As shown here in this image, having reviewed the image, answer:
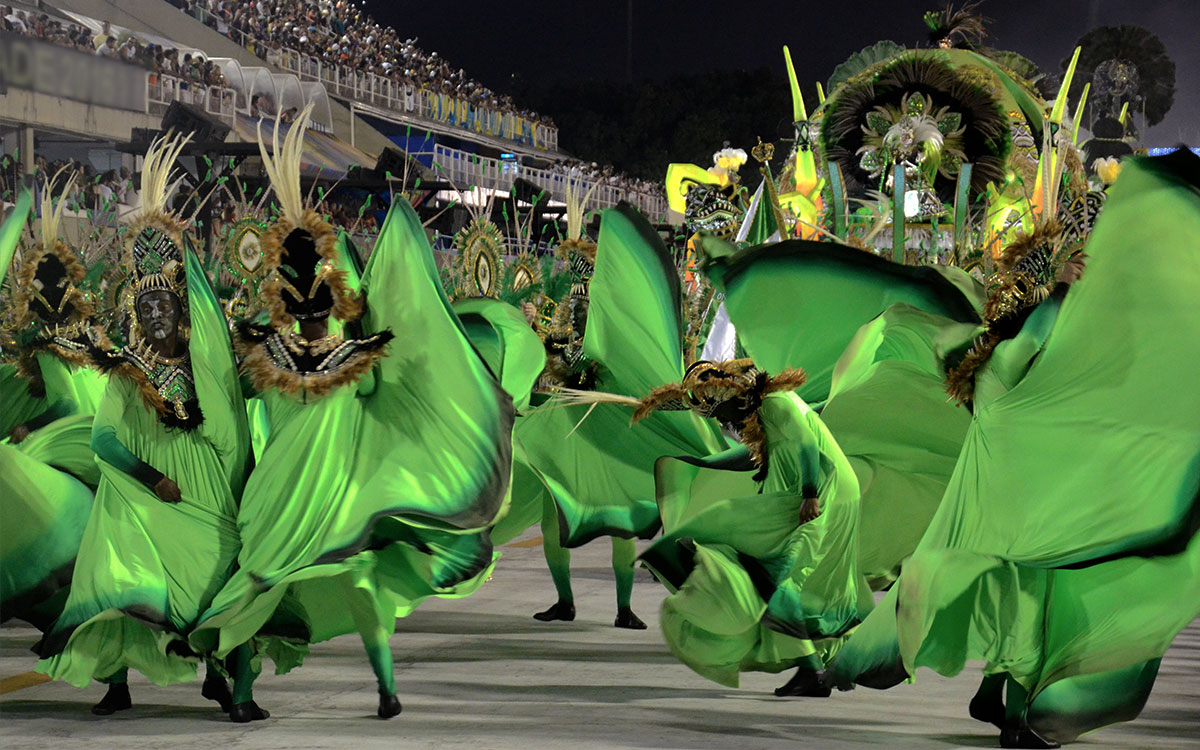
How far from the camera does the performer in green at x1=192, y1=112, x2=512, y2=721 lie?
5488mm

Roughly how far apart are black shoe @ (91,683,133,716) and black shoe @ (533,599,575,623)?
256 centimetres

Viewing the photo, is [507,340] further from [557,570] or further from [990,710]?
[990,710]

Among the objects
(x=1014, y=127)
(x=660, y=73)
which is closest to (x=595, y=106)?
(x=660, y=73)

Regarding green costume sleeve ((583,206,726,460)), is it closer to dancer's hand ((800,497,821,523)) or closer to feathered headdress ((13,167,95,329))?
dancer's hand ((800,497,821,523))

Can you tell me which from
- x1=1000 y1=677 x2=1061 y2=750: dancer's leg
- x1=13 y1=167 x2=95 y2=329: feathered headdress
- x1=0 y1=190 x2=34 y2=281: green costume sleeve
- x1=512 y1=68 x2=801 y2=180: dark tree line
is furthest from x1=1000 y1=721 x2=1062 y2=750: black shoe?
x1=512 y1=68 x2=801 y2=180: dark tree line

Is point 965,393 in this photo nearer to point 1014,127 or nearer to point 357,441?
point 357,441

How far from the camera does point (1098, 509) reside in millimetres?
4918

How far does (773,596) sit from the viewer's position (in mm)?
5785

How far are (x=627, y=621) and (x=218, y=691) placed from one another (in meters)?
2.41

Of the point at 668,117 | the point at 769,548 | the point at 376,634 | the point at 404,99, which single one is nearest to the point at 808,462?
the point at 769,548

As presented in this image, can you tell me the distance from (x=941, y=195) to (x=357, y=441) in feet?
19.6

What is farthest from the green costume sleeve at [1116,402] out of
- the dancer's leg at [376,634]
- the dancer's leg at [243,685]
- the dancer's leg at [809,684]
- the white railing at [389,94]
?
the white railing at [389,94]

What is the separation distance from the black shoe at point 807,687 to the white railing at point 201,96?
12.1 m

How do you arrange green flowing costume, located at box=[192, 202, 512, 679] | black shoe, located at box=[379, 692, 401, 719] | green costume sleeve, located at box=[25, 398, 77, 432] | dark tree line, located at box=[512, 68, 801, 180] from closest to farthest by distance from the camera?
green flowing costume, located at box=[192, 202, 512, 679] → black shoe, located at box=[379, 692, 401, 719] → green costume sleeve, located at box=[25, 398, 77, 432] → dark tree line, located at box=[512, 68, 801, 180]
